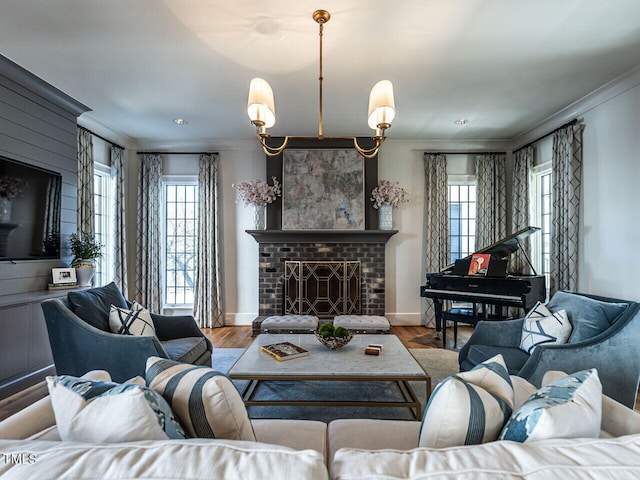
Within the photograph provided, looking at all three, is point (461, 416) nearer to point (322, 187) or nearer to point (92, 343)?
point (92, 343)

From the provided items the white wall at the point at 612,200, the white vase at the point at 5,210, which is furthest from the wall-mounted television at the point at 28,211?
the white wall at the point at 612,200

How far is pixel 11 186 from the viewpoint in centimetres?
312

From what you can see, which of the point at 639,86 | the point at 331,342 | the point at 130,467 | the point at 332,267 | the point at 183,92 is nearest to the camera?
the point at 130,467

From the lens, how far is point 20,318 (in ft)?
9.36

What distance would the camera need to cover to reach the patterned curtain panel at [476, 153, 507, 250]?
5.11 meters

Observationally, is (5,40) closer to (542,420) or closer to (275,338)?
(275,338)

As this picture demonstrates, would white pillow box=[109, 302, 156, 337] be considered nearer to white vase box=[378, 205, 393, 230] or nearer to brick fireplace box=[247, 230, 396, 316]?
brick fireplace box=[247, 230, 396, 316]

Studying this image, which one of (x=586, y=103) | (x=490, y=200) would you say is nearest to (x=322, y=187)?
(x=490, y=200)

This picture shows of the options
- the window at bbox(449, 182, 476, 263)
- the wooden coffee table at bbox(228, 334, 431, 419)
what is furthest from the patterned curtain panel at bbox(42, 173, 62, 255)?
the window at bbox(449, 182, 476, 263)

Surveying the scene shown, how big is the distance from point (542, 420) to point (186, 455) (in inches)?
30.5

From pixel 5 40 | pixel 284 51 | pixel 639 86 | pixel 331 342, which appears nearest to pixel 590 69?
pixel 639 86

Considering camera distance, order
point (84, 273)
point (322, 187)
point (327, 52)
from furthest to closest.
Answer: point (322, 187), point (84, 273), point (327, 52)

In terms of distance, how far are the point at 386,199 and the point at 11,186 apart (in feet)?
13.8

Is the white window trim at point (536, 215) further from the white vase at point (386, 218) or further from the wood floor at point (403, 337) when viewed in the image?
the white vase at point (386, 218)
